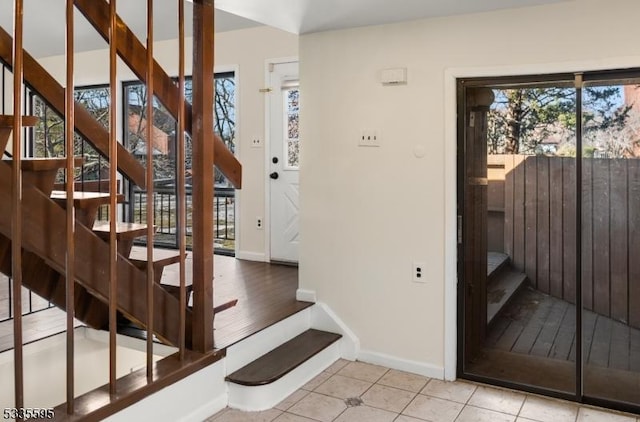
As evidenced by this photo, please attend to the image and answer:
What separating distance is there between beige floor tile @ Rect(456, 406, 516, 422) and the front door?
2.58 metres

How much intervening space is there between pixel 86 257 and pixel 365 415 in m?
1.67

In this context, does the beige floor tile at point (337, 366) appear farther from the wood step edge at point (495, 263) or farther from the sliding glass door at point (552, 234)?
the wood step edge at point (495, 263)

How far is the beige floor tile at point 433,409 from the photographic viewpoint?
10.0 ft

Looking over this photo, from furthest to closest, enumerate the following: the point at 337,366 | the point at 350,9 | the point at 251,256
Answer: the point at 251,256 < the point at 337,366 < the point at 350,9

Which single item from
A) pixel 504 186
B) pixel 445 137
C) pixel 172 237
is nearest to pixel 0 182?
pixel 445 137

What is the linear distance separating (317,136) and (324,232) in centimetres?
67

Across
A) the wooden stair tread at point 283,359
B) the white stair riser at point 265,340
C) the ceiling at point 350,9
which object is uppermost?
the ceiling at point 350,9

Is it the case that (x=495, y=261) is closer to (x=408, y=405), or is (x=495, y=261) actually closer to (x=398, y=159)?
(x=398, y=159)

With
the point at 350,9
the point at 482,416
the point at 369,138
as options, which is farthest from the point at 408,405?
the point at 350,9

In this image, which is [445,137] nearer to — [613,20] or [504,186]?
[504,186]

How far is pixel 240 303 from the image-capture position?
4.02 m

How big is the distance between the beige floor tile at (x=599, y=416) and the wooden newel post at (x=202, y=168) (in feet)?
6.79

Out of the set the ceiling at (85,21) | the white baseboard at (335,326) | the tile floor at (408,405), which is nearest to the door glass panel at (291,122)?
the ceiling at (85,21)

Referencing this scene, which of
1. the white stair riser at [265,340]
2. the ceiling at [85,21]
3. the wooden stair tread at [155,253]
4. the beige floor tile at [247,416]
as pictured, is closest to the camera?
the beige floor tile at [247,416]
